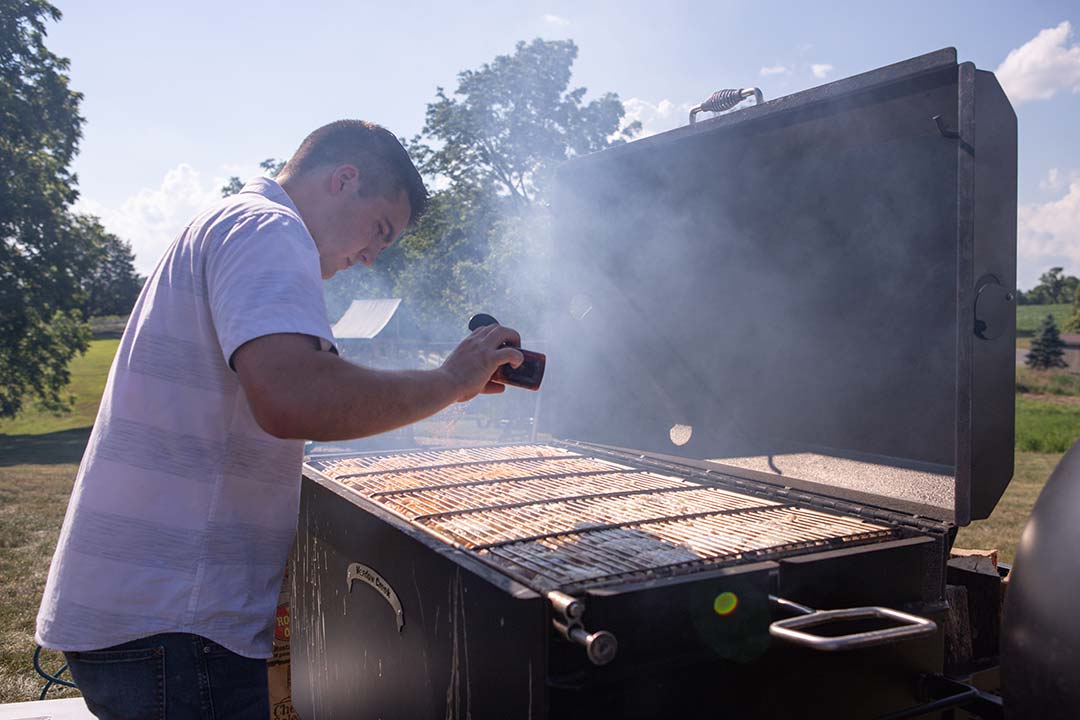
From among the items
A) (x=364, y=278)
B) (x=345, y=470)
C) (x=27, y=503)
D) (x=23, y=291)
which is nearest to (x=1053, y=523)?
(x=345, y=470)

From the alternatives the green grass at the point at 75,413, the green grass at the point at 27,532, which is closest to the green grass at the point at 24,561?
the green grass at the point at 27,532

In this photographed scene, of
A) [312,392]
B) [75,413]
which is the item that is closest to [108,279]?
[75,413]

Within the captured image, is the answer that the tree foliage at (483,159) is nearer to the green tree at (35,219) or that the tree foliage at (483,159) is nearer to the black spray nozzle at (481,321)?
the green tree at (35,219)

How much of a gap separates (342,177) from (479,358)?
0.57 metres

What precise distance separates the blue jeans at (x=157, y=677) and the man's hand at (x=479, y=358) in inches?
30.2

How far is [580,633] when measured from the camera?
118 cm

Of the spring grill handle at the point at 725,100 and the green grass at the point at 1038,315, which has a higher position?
the green grass at the point at 1038,315

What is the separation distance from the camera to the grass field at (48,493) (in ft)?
15.2

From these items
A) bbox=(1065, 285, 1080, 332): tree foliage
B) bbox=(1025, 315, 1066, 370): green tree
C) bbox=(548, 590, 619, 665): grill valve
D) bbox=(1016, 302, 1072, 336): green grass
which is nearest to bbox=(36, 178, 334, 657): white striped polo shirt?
bbox=(548, 590, 619, 665): grill valve

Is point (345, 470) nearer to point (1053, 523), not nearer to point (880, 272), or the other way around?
point (880, 272)

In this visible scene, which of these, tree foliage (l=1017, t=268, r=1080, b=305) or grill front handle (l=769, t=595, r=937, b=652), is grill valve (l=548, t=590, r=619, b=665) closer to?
grill front handle (l=769, t=595, r=937, b=652)

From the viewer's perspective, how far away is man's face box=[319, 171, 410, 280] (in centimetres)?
183

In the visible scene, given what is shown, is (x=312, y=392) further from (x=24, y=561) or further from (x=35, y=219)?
(x=35, y=219)

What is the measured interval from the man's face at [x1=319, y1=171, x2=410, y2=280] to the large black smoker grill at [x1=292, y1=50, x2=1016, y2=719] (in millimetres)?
648
